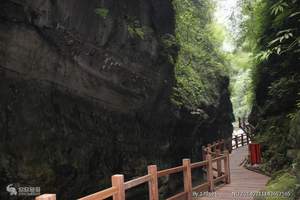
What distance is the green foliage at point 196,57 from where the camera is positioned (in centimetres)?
1417

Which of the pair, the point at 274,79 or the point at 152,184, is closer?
the point at 152,184

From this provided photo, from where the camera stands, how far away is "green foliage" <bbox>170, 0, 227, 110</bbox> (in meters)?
14.2

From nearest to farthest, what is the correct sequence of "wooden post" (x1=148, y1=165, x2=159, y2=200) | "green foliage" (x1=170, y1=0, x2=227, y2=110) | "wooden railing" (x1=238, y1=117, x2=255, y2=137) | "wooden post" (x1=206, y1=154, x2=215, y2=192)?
"wooden post" (x1=148, y1=165, x2=159, y2=200), "wooden post" (x1=206, y1=154, x2=215, y2=192), "green foliage" (x1=170, y1=0, x2=227, y2=110), "wooden railing" (x1=238, y1=117, x2=255, y2=137)

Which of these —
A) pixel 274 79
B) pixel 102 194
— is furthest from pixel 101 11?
pixel 274 79

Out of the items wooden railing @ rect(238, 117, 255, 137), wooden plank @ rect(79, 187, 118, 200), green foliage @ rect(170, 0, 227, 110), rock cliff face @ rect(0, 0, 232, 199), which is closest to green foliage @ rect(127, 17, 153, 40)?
rock cliff face @ rect(0, 0, 232, 199)

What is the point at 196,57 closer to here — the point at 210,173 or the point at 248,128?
the point at 248,128

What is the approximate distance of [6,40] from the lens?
6996 mm

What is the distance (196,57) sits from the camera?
57.9 ft

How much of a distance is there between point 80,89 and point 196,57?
32.9 feet

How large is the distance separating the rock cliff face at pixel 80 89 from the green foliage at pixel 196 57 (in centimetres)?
156

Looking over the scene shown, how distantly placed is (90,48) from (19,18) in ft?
6.55

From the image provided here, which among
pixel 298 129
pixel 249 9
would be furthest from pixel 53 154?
pixel 249 9

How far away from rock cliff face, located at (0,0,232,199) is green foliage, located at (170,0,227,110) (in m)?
1.56

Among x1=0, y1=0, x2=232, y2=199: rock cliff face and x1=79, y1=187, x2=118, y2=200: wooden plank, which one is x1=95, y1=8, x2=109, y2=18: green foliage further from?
x1=79, y1=187, x2=118, y2=200: wooden plank
